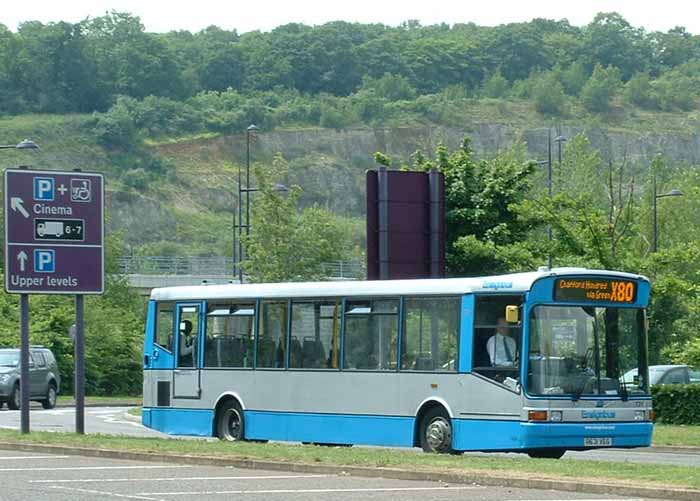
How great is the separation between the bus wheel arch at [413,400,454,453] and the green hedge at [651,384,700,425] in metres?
12.0

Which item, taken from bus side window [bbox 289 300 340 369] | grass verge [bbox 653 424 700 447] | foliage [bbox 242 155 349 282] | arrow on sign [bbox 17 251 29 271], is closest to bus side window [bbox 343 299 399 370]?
bus side window [bbox 289 300 340 369]

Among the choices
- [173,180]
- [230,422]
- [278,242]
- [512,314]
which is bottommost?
[230,422]

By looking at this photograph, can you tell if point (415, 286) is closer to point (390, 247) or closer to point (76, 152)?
point (390, 247)

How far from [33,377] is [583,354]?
26.8 m

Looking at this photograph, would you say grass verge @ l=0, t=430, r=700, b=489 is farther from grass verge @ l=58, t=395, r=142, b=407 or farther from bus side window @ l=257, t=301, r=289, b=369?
grass verge @ l=58, t=395, r=142, b=407

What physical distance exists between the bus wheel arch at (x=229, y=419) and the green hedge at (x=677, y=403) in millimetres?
11070

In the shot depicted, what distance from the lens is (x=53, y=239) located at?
28.0 m

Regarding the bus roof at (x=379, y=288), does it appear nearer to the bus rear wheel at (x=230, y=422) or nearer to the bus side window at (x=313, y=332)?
the bus side window at (x=313, y=332)

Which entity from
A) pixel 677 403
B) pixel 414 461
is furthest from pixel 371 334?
pixel 677 403

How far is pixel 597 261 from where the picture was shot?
114 ft

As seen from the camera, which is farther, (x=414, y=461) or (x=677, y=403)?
(x=677, y=403)

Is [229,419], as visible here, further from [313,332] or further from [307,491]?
[307,491]

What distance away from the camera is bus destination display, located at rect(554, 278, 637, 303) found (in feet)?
77.7

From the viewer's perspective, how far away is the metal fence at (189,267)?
299 feet
